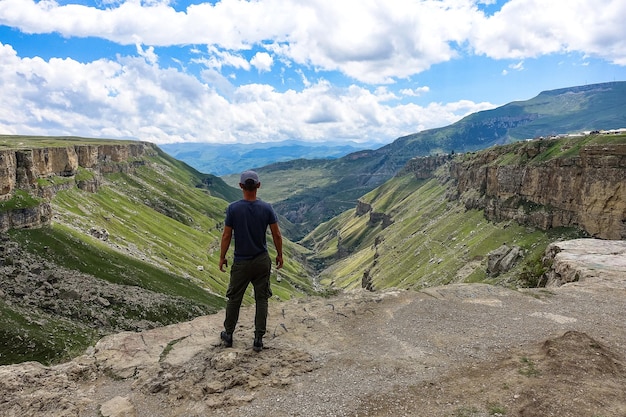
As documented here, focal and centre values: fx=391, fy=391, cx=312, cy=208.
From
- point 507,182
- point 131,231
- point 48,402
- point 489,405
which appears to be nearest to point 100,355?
point 48,402

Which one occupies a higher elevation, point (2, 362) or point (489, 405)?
point (489, 405)

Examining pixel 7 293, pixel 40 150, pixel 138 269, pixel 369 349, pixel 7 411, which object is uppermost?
pixel 40 150

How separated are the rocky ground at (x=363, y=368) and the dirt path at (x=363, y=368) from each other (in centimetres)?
5

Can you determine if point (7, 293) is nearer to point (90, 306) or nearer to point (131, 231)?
point (90, 306)

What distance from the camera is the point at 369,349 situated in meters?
16.1

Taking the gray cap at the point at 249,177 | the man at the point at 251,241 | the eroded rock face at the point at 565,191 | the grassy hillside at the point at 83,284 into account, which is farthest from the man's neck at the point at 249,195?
the eroded rock face at the point at 565,191

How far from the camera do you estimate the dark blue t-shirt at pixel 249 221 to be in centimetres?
1488

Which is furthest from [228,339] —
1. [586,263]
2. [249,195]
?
[586,263]

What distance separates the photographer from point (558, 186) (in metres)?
111

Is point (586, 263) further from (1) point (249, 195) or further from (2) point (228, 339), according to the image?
(1) point (249, 195)

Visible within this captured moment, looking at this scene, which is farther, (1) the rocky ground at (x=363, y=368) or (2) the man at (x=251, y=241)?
(2) the man at (x=251, y=241)

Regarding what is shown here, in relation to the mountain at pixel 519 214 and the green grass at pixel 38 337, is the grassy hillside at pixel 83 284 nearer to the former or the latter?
the green grass at pixel 38 337

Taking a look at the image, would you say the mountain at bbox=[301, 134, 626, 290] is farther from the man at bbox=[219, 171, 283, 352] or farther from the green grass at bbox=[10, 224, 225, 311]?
the green grass at bbox=[10, 224, 225, 311]

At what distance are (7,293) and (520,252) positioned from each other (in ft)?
359
